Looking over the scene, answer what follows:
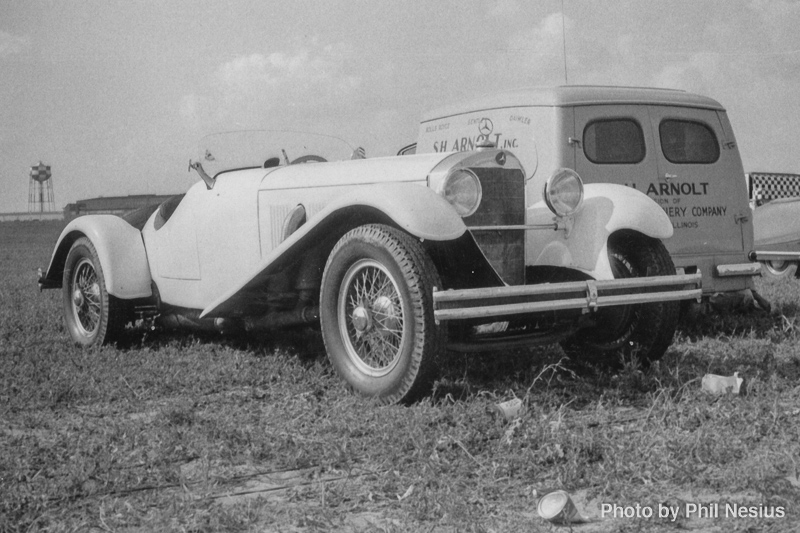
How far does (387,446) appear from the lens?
3.46 meters

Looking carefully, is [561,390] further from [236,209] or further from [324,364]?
[236,209]

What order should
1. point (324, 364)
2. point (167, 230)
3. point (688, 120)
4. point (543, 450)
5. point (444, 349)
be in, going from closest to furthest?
1. point (543, 450)
2. point (444, 349)
3. point (324, 364)
4. point (167, 230)
5. point (688, 120)

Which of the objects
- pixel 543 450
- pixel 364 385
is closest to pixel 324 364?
pixel 364 385

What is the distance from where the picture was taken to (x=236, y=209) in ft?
18.4

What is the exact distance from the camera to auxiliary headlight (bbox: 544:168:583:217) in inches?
186

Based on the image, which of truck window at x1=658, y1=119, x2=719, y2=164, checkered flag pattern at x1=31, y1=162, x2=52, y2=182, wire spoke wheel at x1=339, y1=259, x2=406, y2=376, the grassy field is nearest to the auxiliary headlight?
the grassy field

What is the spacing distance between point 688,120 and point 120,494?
208 inches

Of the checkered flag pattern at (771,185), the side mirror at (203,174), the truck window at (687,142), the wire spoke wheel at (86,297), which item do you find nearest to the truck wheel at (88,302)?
the wire spoke wheel at (86,297)

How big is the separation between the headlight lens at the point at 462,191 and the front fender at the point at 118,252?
9.27ft

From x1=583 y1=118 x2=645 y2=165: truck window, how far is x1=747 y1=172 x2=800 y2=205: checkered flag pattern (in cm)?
783

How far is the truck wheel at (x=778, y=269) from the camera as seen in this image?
10.7m

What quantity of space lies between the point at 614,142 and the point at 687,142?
704 millimetres

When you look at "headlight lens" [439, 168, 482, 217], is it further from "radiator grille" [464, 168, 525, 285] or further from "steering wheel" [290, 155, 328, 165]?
"steering wheel" [290, 155, 328, 165]

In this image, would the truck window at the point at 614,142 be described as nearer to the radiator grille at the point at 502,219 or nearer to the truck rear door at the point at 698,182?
the truck rear door at the point at 698,182
